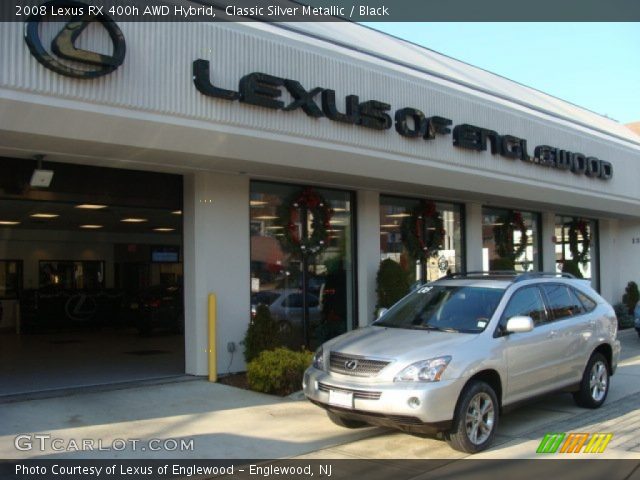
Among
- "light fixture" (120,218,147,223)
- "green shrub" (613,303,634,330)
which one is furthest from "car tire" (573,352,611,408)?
"green shrub" (613,303,634,330)

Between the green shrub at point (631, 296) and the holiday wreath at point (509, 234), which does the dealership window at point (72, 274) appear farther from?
the green shrub at point (631, 296)

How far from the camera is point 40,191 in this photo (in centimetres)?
957

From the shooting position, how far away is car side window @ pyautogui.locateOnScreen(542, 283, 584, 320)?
8.22m

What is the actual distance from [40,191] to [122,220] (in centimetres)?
786

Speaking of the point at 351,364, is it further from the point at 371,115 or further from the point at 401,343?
the point at 371,115

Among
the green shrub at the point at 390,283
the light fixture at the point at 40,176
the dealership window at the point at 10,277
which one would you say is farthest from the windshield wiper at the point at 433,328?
the dealership window at the point at 10,277

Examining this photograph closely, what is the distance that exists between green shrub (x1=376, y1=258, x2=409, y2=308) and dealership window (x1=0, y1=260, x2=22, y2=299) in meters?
12.2

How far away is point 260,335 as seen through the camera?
1051cm

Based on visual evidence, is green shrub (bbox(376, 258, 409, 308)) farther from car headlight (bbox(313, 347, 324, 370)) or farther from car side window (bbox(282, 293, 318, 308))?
car headlight (bbox(313, 347, 324, 370))

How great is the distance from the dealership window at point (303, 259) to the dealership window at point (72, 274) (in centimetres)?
1058

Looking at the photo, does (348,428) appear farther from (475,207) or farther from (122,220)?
(122,220)

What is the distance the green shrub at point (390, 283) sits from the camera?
1308 centimetres

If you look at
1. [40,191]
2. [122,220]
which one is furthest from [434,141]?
[122,220]

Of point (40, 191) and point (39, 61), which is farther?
point (40, 191)
